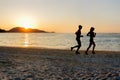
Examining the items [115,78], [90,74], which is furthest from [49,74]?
[115,78]

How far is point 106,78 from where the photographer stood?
10781 mm

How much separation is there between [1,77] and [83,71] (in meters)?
3.30

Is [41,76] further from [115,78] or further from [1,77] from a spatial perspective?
[115,78]

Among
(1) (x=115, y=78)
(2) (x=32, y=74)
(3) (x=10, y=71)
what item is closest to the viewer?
(1) (x=115, y=78)

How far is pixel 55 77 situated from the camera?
10953mm

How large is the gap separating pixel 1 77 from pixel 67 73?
249 cm

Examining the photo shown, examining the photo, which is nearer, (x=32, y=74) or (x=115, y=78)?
(x=115, y=78)

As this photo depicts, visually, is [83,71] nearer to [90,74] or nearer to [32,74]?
[90,74]

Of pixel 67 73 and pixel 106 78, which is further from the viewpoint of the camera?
pixel 67 73

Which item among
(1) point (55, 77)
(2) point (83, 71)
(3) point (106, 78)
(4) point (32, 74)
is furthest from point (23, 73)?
(3) point (106, 78)

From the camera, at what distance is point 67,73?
468 inches

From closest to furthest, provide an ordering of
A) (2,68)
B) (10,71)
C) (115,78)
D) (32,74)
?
(115,78) < (32,74) < (10,71) < (2,68)

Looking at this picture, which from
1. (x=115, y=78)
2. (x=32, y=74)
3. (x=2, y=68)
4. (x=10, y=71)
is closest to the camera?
(x=115, y=78)

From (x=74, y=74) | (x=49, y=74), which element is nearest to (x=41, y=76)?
(x=49, y=74)
